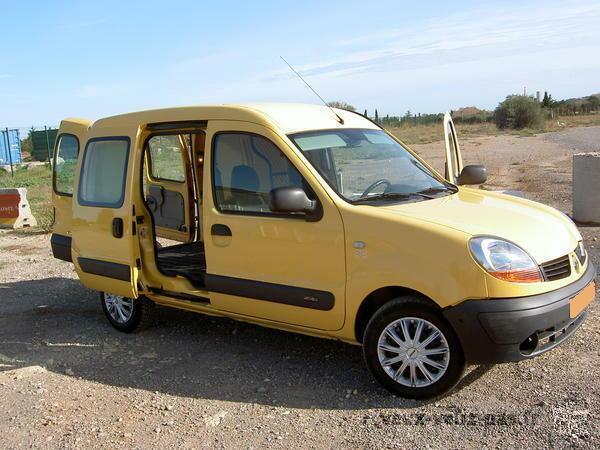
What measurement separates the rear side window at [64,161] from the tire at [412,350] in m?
4.21

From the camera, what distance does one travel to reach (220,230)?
4910mm

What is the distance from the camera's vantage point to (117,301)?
616 centimetres

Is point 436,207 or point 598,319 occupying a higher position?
point 436,207

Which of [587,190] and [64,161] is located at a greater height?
[64,161]

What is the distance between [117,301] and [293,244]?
8.13ft

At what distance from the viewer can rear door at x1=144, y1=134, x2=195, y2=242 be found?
277 inches

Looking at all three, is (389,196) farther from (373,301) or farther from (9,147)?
(9,147)

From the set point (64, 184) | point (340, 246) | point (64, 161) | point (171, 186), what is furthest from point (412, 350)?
point (64, 161)

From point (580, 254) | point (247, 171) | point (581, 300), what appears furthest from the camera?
point (247, 171)

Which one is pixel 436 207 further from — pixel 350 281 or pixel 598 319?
pixel 598 319

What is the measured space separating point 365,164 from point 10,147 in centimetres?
2897

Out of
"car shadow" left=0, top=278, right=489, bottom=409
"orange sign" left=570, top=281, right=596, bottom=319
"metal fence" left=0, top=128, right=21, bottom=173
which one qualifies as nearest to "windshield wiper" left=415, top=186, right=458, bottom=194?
"orange sign" left=570, top=281, right=596, bottom=319

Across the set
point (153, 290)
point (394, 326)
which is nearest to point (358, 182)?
point (394, 326)

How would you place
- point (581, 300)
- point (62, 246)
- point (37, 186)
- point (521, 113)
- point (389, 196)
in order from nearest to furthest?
1. point (581, 300)
2. point (389, 196)
3. point (62, 246)
4. point (37, 186)
5. point (521, 113)
